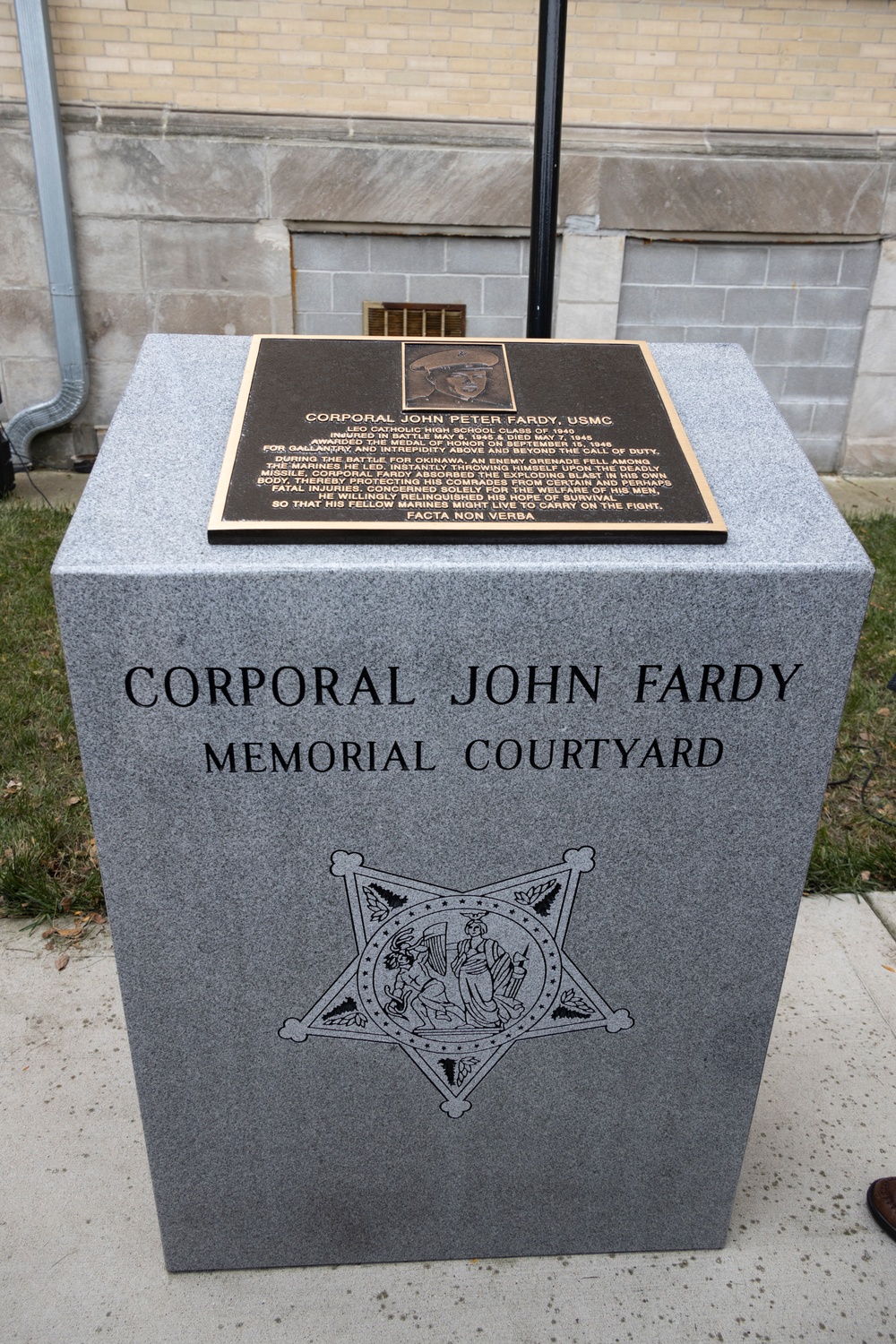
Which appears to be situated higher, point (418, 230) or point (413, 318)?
point (418, 230)

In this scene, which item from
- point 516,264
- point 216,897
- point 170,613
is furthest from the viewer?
point 516,264

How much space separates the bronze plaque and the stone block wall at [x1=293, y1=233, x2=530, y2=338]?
5.33 metres

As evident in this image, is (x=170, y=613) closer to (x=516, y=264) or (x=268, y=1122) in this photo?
(x=268, y=1122)

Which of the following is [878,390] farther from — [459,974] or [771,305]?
[459,974]

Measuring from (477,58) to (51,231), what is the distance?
3.11 meters

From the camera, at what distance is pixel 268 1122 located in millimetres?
2289

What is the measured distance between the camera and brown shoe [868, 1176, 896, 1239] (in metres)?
2.48

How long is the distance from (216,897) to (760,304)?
7.14 metres

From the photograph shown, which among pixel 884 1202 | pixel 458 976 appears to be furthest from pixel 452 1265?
pixel 884 1202

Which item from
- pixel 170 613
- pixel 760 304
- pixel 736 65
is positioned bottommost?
pixel 760 304

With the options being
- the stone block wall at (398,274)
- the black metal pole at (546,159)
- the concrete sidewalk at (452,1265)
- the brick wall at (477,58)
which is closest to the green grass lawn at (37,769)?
the concrete sidewalk at (452,1265)

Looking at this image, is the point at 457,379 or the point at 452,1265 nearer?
the point at 457,379

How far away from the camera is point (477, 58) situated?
6734 millimetres

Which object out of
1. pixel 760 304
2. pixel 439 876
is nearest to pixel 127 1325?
pixel 439 876
